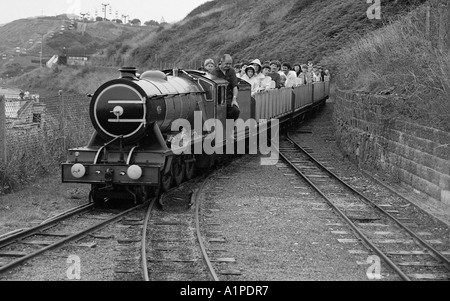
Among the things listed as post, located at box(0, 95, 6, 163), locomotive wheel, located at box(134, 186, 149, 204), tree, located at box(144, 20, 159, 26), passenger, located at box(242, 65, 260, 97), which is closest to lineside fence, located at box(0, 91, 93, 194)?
post, located at box(0, 95, 6, 163)

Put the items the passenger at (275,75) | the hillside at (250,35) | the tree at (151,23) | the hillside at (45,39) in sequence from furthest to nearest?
the tree at (151,23) → the hillside at (45,39) → the hillside at (250,35) → the passenger at (275,75)

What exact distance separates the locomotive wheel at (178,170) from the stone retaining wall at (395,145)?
444cm

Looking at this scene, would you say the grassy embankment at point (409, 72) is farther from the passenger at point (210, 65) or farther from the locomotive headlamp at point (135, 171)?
the locomotive headlamp at point (135, 171)

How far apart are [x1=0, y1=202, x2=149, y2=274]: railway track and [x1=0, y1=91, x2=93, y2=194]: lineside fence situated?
237cm

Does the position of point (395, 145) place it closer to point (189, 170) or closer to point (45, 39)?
point (189, 170)

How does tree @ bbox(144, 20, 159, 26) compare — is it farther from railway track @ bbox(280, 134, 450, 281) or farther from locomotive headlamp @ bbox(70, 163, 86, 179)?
locomotive headlamp @ bbox(70, 163, 86, 179)

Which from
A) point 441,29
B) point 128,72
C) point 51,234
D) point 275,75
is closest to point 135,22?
point 275,75

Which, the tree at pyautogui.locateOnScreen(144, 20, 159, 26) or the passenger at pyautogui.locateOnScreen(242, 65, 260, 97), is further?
the tree at pyautogui.locateOnScreen(144, 20, 159, 26)

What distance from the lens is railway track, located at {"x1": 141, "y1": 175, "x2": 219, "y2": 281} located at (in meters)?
7.83

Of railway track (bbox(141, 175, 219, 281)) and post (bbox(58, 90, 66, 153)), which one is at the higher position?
post (bbox(58, 90, 66, 153))

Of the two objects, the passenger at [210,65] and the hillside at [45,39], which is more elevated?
the hillside at [45,39]

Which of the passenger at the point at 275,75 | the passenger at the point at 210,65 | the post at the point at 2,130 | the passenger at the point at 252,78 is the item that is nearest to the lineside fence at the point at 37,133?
the post at the point at 2,130

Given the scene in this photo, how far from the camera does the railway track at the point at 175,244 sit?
7.83 meters
